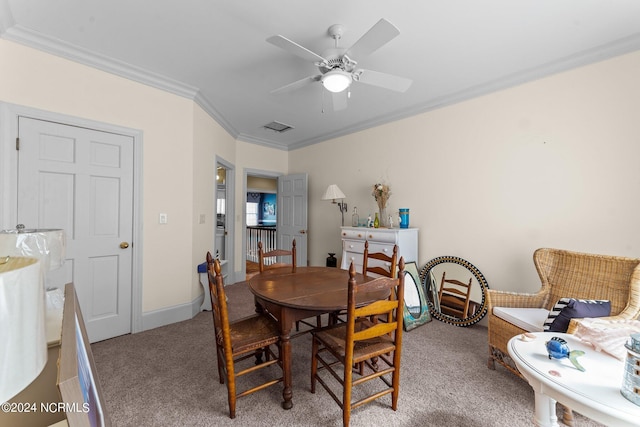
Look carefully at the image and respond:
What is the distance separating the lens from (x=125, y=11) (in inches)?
78.1

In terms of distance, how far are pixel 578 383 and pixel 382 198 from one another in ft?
9.50

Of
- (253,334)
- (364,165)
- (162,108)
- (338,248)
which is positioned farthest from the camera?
(338,248)

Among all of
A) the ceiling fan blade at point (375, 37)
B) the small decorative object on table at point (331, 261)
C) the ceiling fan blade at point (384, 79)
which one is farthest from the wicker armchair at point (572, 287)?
the small decorative object on table at point (331, 261)

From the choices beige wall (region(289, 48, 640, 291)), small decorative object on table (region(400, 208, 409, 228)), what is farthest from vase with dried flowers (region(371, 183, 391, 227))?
Answer: small decorative object on table (region(400, 208, 409, 228))

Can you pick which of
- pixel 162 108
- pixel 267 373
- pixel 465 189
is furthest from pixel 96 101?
pixel 465 189

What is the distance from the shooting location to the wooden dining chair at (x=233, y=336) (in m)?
1.67

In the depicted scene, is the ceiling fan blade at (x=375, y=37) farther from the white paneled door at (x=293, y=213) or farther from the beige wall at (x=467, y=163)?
the white paneled door at (x=293, y=213)

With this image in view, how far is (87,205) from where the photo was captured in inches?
103

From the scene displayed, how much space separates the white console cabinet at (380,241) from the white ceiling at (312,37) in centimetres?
170

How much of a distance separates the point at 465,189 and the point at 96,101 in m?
4.07

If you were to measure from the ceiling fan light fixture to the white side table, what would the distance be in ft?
6.81

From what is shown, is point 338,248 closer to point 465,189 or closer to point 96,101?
point 465,189

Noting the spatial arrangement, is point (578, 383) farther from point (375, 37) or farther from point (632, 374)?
point (375, 37)

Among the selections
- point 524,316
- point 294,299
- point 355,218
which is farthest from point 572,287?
point 355,218
